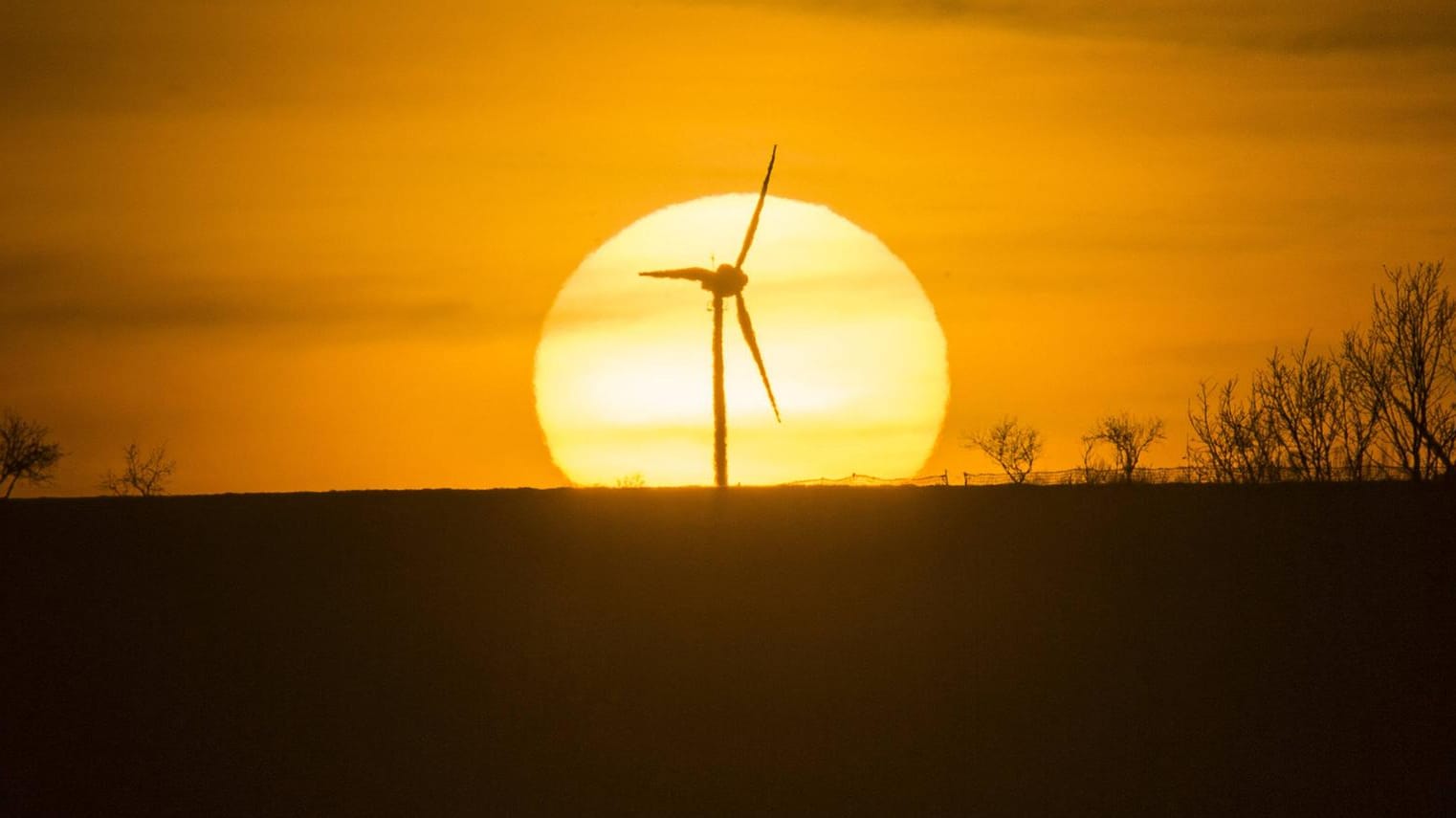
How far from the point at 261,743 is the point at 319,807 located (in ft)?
4.53

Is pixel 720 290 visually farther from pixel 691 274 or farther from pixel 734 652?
pixel 734 652

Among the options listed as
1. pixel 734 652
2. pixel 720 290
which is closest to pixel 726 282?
pixel 720 290

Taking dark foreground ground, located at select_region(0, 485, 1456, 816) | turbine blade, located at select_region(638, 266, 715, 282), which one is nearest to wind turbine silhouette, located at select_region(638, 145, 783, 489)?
turbine blade, located at select_region(638, 266, 715, 282)

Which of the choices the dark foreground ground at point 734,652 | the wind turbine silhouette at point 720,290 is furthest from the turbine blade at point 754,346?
the dark foreground ground at point 734,652

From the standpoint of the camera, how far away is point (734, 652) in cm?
2447

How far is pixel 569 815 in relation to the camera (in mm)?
22453

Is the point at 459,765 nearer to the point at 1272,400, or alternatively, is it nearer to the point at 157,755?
the point at 157,755

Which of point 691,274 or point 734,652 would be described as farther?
point 691,274

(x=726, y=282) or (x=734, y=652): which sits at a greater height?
(x=726, y=282)

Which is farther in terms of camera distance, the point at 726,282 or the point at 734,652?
the point at 726,282

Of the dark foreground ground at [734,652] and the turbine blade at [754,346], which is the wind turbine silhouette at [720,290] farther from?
the dark foreground ground at [734,652]

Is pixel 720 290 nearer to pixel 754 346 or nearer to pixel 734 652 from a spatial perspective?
pixel 754 346

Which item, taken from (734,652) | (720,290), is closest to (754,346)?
(720,290)

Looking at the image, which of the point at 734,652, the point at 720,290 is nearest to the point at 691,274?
the point at 720,290
